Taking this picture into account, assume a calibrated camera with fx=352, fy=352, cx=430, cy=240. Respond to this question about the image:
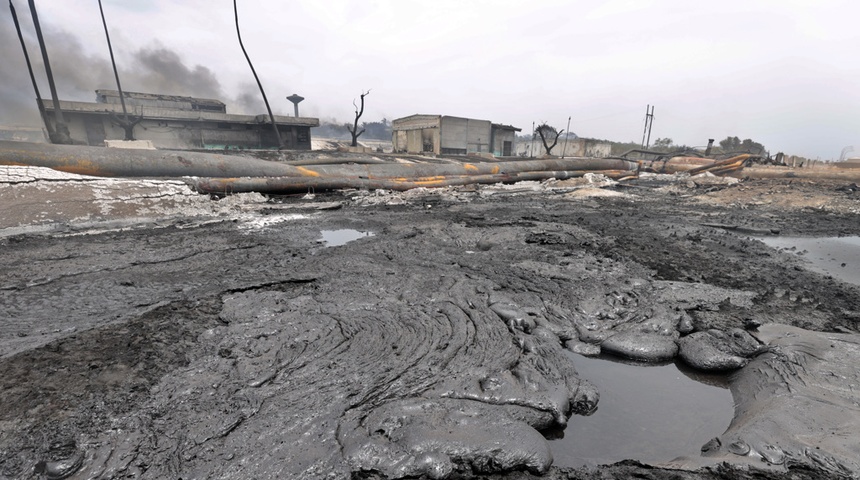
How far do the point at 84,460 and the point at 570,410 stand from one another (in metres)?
2.23

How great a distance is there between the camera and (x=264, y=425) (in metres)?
1.63

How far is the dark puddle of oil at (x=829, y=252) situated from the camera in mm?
3979

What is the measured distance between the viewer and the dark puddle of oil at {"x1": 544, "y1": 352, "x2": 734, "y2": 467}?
5.56 ft

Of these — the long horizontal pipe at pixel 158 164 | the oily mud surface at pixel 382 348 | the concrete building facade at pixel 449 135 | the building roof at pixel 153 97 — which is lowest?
the oily mud surface at pixel 382 348

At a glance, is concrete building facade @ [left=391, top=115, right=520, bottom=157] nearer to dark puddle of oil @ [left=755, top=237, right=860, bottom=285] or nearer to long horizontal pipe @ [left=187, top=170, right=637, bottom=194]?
long horizontal pipe @ [left=187, top=170, right=637, bottom=194]

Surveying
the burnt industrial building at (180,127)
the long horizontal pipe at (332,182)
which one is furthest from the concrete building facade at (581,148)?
the long horizontal pipe at (332,182)

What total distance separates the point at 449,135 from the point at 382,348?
28.9 metres

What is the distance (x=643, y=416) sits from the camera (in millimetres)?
1955

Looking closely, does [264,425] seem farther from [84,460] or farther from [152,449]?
[84,460]

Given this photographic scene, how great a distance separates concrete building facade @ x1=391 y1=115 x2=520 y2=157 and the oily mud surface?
25.0 metres

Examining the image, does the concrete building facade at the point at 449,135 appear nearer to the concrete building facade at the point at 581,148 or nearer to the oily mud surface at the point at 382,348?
the concrete building facade at the point at 581,148

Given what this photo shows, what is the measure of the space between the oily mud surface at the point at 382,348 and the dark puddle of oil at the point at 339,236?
16 centimetres

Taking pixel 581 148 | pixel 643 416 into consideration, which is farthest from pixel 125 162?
pixel 581 148

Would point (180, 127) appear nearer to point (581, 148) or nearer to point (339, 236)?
point (339, 236)
